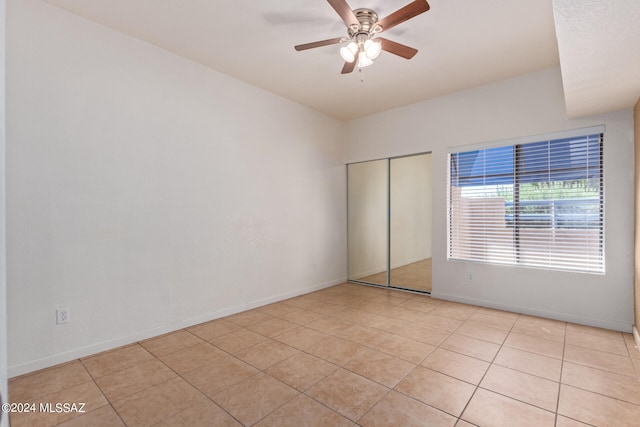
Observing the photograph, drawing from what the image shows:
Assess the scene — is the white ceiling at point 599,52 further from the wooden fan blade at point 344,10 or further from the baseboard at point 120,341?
the baseboard at point 120,341

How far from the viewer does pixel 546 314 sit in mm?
3539

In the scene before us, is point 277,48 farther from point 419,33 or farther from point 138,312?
point 138,312

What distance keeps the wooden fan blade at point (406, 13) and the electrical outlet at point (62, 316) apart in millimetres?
3457

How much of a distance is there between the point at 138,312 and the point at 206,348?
30.9 inches

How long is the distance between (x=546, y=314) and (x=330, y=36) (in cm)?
387

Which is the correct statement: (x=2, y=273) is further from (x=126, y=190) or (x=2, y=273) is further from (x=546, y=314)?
(x=546, y=314)

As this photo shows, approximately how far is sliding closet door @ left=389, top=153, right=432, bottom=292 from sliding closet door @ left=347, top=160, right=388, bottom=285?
0.15m

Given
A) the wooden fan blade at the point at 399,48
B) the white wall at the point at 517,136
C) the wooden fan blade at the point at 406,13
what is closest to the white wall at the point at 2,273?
the wooden fan blade at the point at 406,13

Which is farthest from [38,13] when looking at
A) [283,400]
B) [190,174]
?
[283,400]

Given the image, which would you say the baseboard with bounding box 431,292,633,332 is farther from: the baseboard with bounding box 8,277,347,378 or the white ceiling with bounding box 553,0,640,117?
the baseboard with bounding box 8,277,347,378

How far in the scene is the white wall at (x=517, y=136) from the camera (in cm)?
314

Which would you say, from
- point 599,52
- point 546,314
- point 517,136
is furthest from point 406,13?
point 546,314

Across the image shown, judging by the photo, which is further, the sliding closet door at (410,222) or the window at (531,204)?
the sliding closet door at (410,222)
